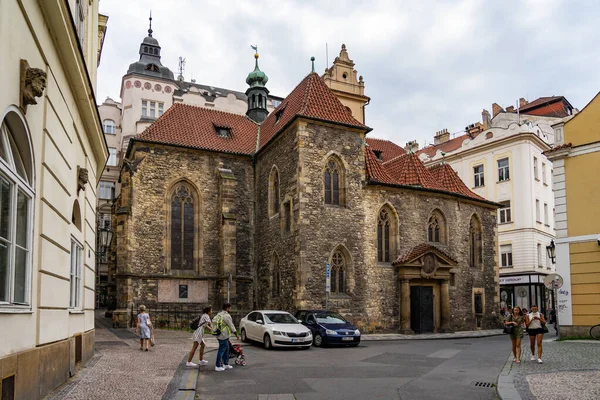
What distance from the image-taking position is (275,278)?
27.9 metres

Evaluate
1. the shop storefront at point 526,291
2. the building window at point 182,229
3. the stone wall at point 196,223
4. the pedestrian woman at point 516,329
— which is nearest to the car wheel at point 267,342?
the pedestrian woman at point 516,329

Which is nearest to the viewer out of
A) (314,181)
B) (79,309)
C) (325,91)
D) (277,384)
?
(277,384)

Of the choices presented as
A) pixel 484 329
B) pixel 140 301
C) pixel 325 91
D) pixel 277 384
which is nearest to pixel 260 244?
pixel 140 301

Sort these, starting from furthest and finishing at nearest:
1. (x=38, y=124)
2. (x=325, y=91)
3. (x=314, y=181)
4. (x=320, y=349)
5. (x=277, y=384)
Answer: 1. (x=325, y=91)
2. (x=314, y=181)
3. (x=320, y=349)
4. (x=277, y=384)
5. (x=38, y=124)

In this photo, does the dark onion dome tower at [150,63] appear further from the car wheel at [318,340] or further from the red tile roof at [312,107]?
the car wheel at [318,340]

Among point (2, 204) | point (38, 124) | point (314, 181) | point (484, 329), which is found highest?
point (314, 181)

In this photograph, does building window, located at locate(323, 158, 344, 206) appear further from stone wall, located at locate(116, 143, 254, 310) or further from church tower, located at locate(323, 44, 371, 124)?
church tower, located at locate(323, 44, 371, 124)

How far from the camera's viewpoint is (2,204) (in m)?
6.12

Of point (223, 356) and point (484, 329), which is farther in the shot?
point (484, 329)

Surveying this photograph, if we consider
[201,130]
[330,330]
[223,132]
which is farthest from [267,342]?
[223,132]

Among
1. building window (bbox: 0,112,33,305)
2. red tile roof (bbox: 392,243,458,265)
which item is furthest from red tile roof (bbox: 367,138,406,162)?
building window (bbox: 0,112,33,305)

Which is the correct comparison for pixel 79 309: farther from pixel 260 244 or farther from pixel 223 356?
pixel 260 244

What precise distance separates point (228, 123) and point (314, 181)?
32.8 feet

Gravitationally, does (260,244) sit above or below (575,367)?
above
